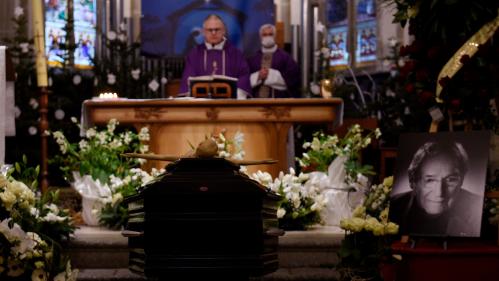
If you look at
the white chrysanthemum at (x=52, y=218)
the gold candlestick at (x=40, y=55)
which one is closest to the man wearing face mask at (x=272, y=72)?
the gold candlestick at (x=40, y=55)

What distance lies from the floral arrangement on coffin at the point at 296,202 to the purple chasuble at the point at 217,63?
12.9 feet

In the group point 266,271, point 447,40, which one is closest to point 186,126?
point 447,40

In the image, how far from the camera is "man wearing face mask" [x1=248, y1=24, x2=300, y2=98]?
11.9m

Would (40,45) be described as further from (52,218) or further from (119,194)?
(52,218)

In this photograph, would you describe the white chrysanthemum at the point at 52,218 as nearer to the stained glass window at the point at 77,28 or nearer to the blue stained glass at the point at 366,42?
the stained glass window at the point at 77,28

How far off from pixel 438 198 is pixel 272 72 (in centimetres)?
716

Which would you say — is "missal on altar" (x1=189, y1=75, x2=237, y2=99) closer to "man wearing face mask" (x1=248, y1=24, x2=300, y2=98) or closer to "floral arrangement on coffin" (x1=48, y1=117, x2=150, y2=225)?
"floral arrangement on coffin" (x1=48, y1=117, x2=150, y2=225)

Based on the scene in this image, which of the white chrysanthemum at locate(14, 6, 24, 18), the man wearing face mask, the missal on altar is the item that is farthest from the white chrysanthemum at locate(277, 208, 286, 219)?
the white chrysanthemum at locate(14, 6, 24, 18)

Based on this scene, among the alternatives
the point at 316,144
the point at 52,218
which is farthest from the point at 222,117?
the point at 52,218

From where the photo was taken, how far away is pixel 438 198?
16.1 feet

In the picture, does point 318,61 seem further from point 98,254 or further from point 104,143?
point 98,254

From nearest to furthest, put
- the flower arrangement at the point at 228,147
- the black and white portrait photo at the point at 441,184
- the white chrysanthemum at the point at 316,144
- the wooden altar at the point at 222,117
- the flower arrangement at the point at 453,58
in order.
Result: the black and white portrait photo at the point at 441,184 < the flower arrangement at the point at 453,58 < the flower arrangement at the point at 228,147 < the white chrysanthemum at the point at 316,144 < the wooden altar at the point at 222,117

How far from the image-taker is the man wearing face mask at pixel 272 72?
470 inches

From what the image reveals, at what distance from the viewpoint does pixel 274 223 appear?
406 centimetres
